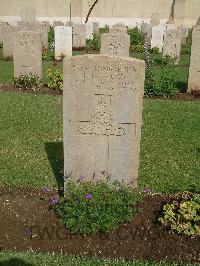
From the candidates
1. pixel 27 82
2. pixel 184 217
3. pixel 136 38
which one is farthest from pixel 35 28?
pixel 184 217

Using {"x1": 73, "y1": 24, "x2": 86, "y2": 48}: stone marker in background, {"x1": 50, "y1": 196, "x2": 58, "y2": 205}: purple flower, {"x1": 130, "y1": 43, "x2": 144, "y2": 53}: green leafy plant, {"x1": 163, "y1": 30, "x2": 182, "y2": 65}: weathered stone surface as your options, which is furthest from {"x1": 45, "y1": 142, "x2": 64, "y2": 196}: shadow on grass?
{"x1": 73, "y1": 24, "x2": 86, "y2": 48}: stone marker in background

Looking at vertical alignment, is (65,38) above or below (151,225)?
above

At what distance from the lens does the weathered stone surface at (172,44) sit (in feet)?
57.5

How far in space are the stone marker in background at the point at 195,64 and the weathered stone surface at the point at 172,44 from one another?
17.5ft

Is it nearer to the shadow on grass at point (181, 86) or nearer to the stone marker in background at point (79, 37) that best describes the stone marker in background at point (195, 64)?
the shadow on grass at point (181, 86)

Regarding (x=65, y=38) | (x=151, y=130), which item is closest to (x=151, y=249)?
(x=151, y=130)

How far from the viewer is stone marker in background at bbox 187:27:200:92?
11.9 metres

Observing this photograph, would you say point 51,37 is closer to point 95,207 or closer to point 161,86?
point 161,86

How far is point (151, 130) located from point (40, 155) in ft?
8.32

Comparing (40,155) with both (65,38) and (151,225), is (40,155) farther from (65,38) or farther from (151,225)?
(65,38)

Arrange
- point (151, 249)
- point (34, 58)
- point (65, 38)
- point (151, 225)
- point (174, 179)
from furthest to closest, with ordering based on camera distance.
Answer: point (65, 38) → point (34, 58) → point (174, 179) → point (151, 225) → point (151, 249)

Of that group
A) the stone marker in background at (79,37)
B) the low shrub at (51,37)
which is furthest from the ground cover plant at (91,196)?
the low shrub at (51,37)

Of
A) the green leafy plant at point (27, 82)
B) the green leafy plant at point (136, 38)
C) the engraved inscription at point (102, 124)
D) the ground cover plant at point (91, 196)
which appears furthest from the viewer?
the green leafy plant at point (136, 38)

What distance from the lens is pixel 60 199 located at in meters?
5.32
